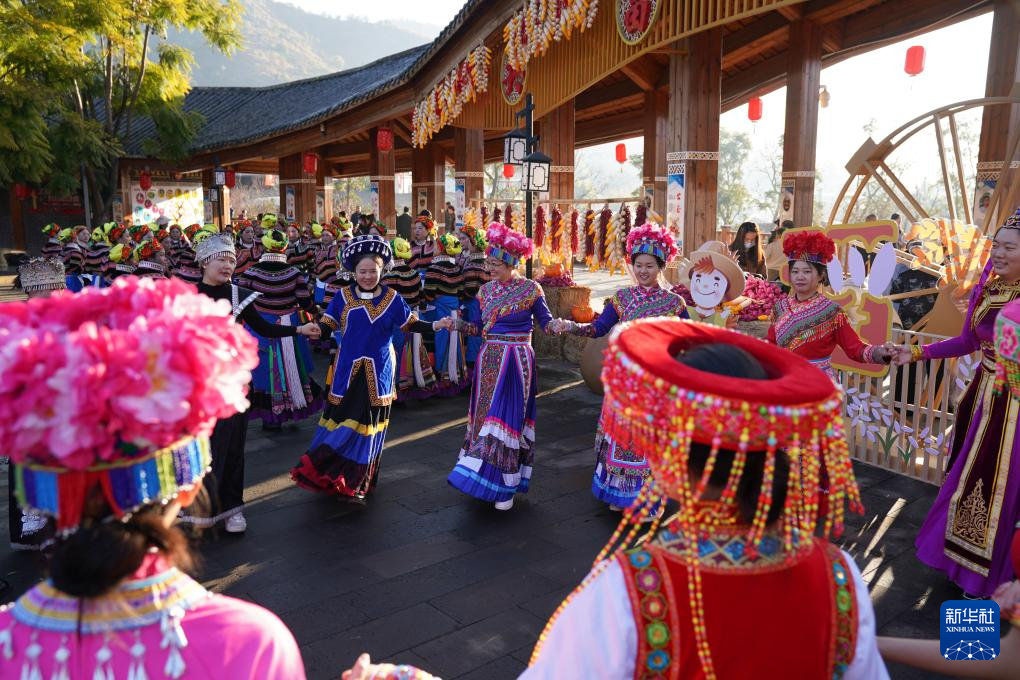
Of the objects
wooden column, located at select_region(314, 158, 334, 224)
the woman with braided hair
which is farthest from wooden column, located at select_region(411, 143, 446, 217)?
the woman with braided hair

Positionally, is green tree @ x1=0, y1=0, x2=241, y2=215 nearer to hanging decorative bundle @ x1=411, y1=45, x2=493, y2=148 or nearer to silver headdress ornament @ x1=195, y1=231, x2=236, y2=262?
hanging decorative bundle @ x1=411, y1=45, x2=493, y2=148

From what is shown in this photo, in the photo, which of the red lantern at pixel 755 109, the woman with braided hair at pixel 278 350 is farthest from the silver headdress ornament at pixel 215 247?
the red lantern at pixel 755 109

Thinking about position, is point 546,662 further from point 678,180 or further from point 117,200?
point 117,200

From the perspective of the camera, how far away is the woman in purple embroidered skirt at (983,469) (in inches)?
130

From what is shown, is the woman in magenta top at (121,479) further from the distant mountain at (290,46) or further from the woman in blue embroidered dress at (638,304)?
the distant mountain at (290,46)

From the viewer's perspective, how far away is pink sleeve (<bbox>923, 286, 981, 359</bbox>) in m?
3.63

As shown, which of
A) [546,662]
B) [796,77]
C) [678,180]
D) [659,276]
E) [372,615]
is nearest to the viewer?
[546,662]

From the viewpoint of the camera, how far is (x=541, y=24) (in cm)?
889

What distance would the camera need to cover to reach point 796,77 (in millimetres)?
10625

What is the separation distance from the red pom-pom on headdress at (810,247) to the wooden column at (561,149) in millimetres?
7295

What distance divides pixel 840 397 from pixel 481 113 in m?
11.5

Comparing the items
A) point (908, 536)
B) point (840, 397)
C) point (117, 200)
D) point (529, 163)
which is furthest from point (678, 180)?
point (117, 200)

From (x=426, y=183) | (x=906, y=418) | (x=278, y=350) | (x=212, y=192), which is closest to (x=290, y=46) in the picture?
(x=212, y=192)

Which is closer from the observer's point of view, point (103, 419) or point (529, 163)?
point (103, 419)
